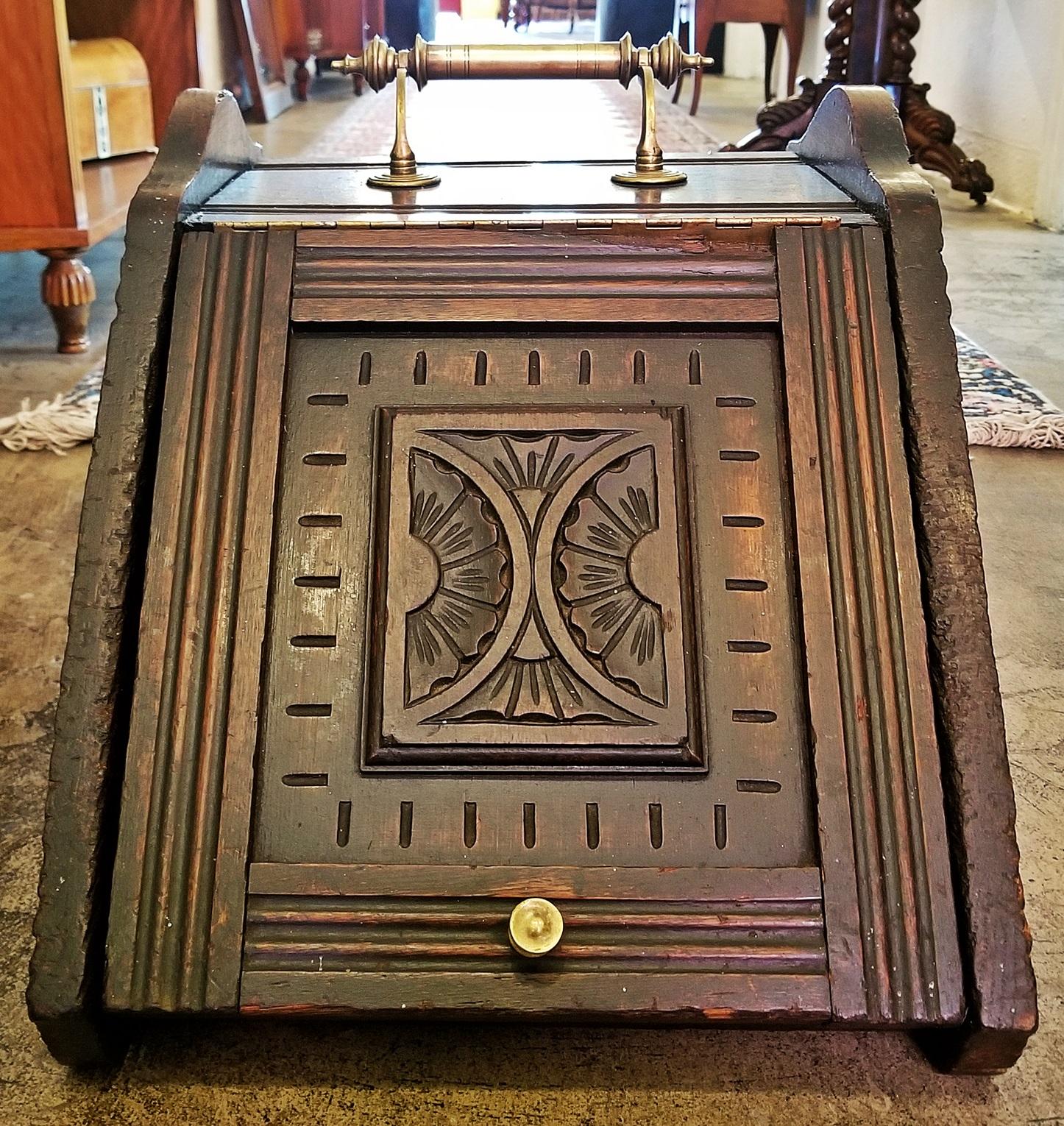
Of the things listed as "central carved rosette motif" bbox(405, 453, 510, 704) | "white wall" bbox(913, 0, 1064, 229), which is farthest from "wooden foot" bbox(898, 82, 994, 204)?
"central carved rosette motif" bbox(405, 453, 510, 704)

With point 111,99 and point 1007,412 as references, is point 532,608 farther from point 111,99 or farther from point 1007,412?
point 111,99

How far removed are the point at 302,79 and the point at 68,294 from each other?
342 cm

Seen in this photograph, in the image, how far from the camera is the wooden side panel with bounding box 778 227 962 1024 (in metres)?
0.66

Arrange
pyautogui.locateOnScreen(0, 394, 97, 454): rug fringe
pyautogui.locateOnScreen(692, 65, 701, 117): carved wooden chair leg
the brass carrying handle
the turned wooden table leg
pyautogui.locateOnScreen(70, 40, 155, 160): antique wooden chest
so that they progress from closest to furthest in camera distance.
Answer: the brass carrying handle < pyautogui.locateOnScreen(0, 394, 97, 454): rug fringe < the turned wooden table leg < pyautogui.locateOnScreen(70, 40, 155, 160): antique wooden chest < pyautogui.locateOnScreen(692, 65, 701, 117): carved wooden chair leg

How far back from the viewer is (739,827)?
2.27 feet

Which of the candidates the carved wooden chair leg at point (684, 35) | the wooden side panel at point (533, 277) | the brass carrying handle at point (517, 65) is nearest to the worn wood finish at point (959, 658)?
the wooden side panel at point (533, 277)

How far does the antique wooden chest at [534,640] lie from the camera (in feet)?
2.17

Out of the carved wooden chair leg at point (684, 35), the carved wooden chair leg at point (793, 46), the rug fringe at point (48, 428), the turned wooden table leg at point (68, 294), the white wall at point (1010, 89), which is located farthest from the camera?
the carved wooden chair leg at point (684, 35)

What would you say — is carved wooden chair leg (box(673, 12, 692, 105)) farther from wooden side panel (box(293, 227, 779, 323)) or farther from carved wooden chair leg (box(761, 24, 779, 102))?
wooden side panel (box(293, 227, 779, 323))

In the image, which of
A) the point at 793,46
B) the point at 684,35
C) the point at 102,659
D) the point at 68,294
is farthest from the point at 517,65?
the point at 684,35

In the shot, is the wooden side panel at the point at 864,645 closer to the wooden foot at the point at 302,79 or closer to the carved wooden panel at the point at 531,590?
the carved wooden panel at the point at 531,590

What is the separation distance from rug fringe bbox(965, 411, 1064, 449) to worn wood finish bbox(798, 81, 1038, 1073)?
3.17 ft

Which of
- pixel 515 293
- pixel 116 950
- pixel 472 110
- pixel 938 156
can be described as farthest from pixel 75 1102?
pixel 472 110

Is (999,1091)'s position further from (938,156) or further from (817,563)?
(938,156)
